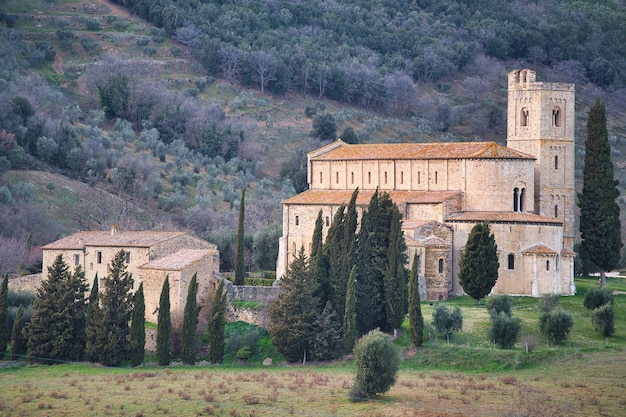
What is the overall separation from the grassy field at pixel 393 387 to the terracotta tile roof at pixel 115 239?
709 centimetres

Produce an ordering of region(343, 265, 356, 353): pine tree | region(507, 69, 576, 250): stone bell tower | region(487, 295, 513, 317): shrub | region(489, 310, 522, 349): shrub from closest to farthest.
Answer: region(489, 310, 522, 349): shrub < region(343, 265, 356, 353): pine tree < region(487, 295, 513, 317): shrub < region(507, 69, 576, 250): stone bell tower

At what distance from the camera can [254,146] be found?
9262 cm

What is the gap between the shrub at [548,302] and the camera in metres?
44.9

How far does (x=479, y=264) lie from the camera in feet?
156

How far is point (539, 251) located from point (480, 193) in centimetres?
454

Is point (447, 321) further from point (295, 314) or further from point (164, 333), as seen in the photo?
point (164, 333)

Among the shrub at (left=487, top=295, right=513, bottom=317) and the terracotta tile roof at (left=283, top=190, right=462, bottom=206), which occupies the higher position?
the terracotta tile roof at (left=283, top=190, right=462, bottom=206)

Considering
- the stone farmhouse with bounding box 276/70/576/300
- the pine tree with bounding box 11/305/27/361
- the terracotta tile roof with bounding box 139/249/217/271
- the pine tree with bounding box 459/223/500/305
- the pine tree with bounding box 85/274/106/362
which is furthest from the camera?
the stone farmhouse with bounding box 276/70/576/300

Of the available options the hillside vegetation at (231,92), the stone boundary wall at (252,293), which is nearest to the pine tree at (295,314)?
the stone boundary wall at (252,293)

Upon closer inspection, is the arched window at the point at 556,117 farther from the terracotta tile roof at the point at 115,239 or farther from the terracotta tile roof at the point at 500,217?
the terracotta tile roof at the point at 115,239

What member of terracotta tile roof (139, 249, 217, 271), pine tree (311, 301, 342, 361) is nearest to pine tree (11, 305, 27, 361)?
terracotta tile roof (139, 249, 217, 271)

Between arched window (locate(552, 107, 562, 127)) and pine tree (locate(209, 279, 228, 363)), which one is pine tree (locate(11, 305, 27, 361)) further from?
arched window (locate(552, 107, 562, 127))

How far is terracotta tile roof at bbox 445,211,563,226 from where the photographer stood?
1971 inches

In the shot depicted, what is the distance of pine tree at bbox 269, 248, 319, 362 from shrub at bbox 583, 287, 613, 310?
437 inches
